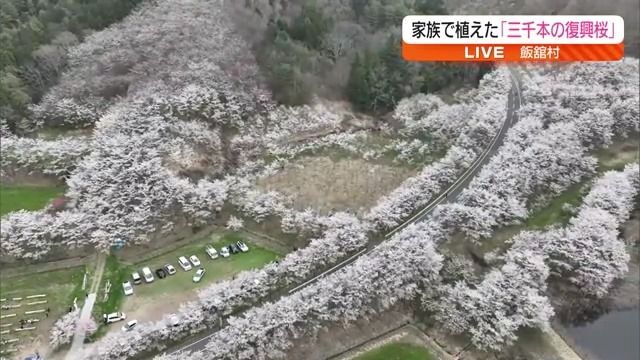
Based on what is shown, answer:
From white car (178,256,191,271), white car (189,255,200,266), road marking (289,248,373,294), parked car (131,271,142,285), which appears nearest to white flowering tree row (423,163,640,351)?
road marking (289,248,373,294)

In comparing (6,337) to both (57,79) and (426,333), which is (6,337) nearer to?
(426,333)

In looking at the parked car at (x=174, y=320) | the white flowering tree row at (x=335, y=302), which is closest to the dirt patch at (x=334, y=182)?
the white flowering tree row at (x=335, y=302)

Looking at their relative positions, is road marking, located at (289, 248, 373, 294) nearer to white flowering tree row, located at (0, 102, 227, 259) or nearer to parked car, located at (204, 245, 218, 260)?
parked car, located at (204, 245, 218, 260)

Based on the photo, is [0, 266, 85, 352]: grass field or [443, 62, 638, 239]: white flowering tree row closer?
[0, 266, 85, 352]: grass field

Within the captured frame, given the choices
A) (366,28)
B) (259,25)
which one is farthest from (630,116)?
(259,25)
